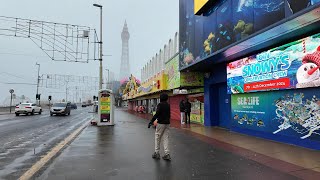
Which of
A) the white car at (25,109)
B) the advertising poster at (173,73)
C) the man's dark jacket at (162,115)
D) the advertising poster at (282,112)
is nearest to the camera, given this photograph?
the man's dark jacket at (162,115)

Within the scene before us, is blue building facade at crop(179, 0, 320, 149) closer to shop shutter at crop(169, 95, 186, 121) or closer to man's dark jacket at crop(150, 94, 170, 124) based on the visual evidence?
man's dark jacket at crop(150, 94, 170, 124)

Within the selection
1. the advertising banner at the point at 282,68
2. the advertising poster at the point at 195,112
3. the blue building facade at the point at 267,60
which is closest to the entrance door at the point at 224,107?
the blue building facade at the point at 267,60

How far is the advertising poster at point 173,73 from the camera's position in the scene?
20755mm

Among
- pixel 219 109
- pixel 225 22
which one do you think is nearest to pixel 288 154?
pixel 225 22

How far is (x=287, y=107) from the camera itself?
11.0m

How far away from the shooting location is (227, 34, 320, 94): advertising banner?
963cm

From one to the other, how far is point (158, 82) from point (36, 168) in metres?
19.8

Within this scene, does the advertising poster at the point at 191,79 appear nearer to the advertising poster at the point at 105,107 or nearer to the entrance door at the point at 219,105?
the entrance door at the point at 219,105

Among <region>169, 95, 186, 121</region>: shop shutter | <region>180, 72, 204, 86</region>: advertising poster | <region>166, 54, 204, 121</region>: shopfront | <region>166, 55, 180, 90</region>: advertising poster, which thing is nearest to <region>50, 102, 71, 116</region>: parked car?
<region>169, 95, 186, 121</region>: shop shutter

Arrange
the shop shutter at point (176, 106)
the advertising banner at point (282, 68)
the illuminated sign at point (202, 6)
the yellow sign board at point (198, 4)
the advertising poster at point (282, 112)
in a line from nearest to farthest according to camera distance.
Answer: the advertising banner at point (282, 68) < the advertising poster at point (282, 112) < the illuminated sign at point (202, 6) < the yellow sign board at point (198, 4) < the shop shutter at point (176, 106)

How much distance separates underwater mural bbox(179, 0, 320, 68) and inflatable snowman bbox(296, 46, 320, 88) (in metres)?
1.57

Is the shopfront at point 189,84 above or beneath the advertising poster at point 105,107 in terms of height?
above

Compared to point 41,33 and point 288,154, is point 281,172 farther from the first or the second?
point 41,33

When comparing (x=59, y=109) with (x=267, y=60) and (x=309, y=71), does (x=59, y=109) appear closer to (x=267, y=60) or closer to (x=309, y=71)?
(x=267, y=60)
